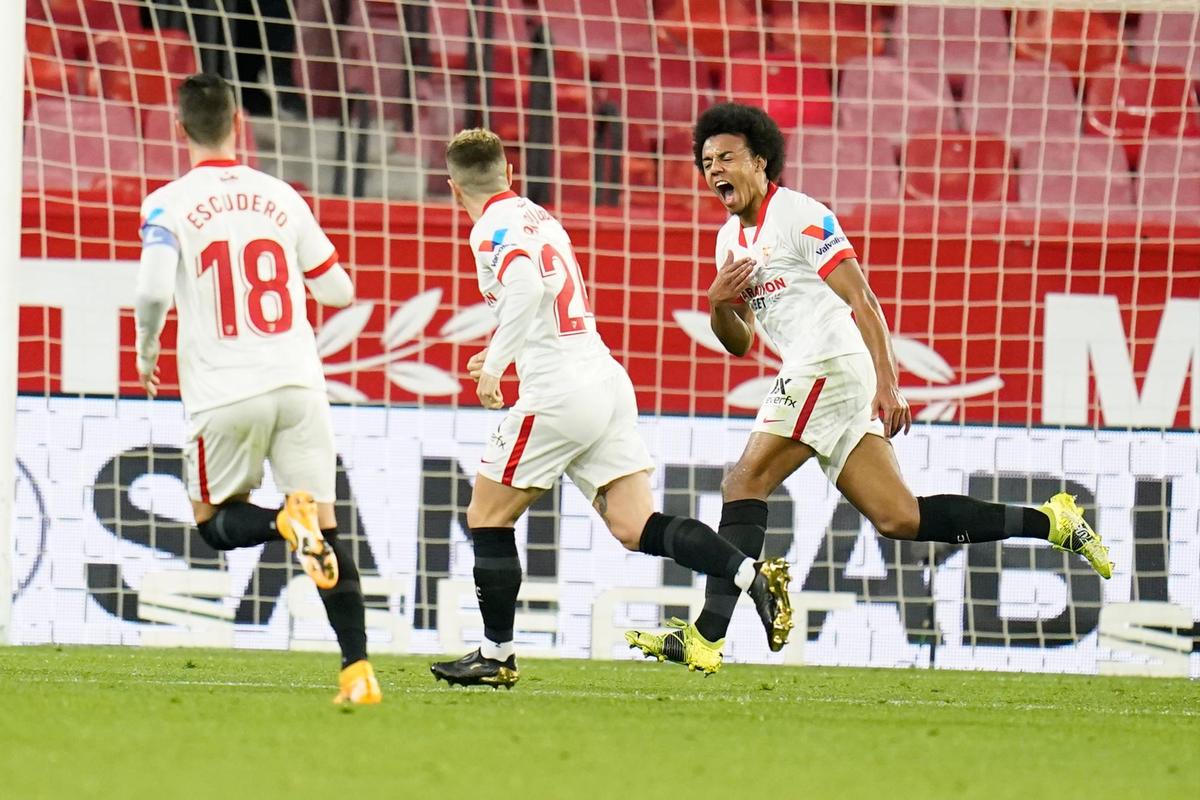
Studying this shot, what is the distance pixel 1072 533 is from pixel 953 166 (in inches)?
164

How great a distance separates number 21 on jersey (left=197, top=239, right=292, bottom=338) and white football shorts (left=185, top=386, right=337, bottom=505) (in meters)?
0.18

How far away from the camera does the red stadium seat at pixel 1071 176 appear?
925cm

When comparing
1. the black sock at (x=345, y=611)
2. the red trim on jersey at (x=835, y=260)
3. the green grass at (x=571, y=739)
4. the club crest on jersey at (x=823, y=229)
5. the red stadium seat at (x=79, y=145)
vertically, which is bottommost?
the green grass at (x=571, y=739)

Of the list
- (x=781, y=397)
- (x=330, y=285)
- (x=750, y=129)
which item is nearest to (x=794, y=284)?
(x=781, y=397)

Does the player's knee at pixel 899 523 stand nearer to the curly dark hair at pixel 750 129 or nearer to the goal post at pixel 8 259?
the curly dark hair at pixel 750 129

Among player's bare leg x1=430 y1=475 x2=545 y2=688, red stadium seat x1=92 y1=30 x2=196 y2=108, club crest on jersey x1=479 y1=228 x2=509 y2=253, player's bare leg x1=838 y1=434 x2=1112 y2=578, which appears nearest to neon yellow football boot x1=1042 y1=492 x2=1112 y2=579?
player's bare leg x1=838 y1=434 x2=1112 y2=578

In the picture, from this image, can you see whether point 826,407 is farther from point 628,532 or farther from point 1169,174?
point 1169,174

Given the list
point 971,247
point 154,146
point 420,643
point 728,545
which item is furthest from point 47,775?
point 154,146

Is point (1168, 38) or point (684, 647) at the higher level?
point (1168, 38)

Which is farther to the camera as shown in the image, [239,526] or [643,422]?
[643,422]

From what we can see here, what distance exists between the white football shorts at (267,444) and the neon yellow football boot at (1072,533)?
7.94ft

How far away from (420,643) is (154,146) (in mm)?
3266

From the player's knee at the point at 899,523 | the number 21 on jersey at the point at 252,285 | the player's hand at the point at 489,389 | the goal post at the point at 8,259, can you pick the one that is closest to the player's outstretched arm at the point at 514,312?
the player's hand at the point at 489,389

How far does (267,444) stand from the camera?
431cm
